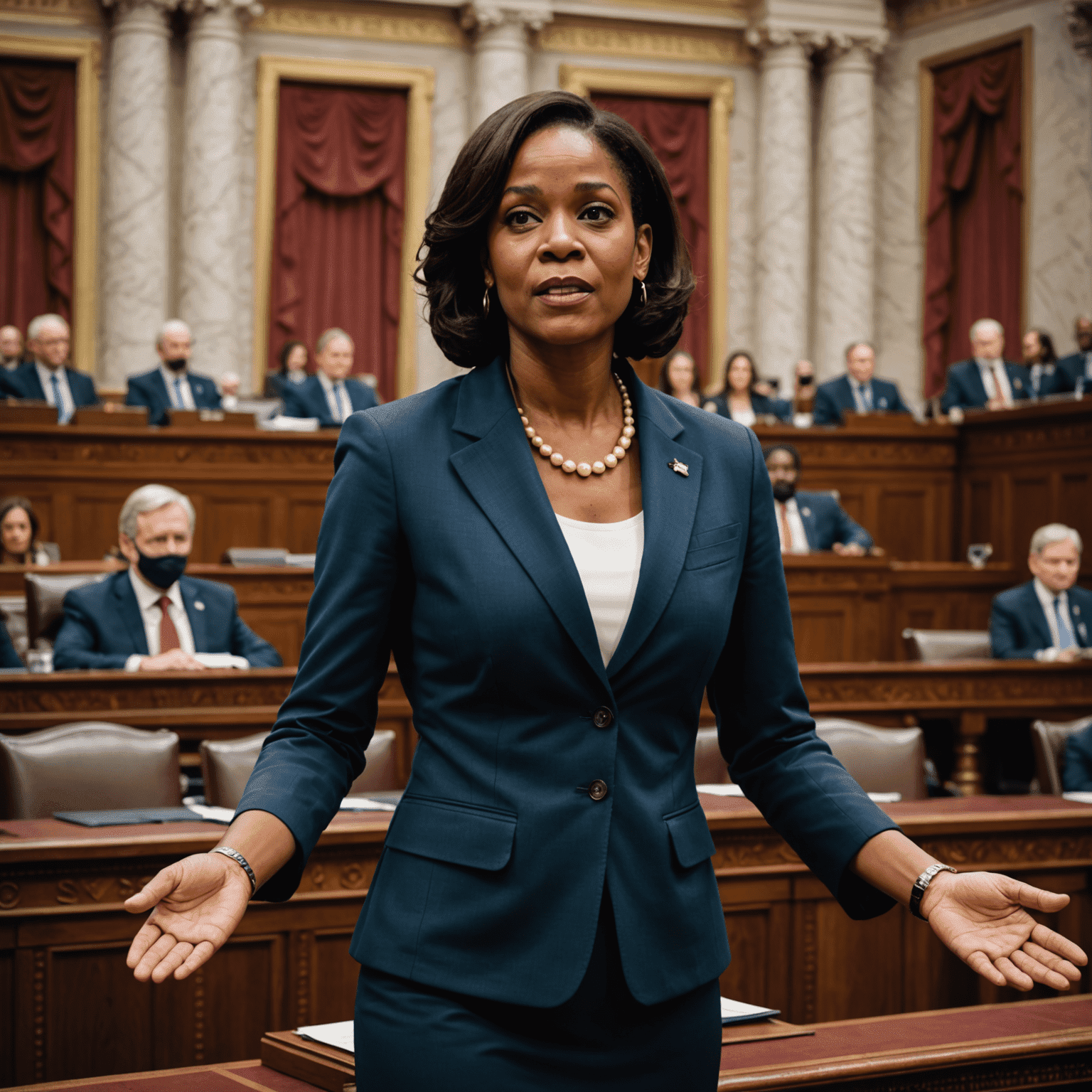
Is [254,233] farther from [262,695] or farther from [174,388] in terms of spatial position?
[262,695]

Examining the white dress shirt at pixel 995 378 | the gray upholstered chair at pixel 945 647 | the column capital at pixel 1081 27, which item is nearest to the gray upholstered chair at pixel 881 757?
the gray upholstered chair at pixel 945 647

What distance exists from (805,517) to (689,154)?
248 inches

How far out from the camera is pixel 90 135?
12227 millimetres

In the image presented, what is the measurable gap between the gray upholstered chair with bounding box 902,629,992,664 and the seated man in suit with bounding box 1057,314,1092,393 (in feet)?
13.0

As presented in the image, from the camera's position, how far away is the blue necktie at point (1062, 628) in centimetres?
688

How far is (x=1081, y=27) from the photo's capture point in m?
12.2

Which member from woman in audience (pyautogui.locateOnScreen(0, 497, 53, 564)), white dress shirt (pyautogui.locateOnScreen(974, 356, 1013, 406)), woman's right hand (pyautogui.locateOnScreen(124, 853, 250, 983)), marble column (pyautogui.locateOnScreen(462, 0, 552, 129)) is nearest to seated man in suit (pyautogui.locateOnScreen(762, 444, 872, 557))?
white dress shirt (pyautogui.locateOnScreen(974, 356, 1013, 406))

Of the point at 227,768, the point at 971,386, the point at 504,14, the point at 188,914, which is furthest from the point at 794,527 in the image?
the point at 188,914

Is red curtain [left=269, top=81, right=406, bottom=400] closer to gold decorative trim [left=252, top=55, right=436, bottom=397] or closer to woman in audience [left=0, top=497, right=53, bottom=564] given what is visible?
gold decorative trim [left=252, top=55, right=436, bottom=397]

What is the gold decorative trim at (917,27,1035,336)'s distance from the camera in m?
12.6

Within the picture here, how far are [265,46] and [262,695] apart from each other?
352 inches

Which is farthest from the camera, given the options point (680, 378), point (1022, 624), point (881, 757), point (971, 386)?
point (971, 386)

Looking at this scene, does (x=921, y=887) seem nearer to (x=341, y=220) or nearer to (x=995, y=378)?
(x=995, y=378)

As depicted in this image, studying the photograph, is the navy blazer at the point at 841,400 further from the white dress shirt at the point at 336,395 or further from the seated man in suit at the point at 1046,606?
the seated man in suit at the point at 1046,606
